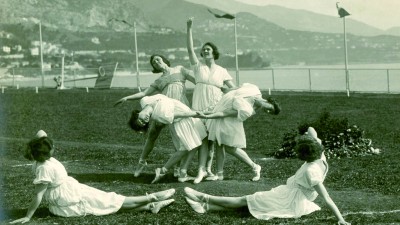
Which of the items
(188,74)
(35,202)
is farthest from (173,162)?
(35,202)

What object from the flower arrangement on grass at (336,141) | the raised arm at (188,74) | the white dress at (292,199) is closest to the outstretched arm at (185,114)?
the raised arm at (188,74)

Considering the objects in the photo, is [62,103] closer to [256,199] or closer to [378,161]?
[378,161]

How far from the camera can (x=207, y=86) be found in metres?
11.9

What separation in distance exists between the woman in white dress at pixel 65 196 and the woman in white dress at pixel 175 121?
1.71 metres

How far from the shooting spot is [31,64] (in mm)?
81375

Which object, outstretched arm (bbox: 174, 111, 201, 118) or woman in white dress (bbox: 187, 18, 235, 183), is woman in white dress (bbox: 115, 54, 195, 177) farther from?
outstretched arm (bbox: 174, 111, 201, 118)

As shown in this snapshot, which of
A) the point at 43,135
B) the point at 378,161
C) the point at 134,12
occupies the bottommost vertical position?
the point at 378,161

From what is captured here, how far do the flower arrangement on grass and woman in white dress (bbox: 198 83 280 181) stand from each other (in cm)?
416

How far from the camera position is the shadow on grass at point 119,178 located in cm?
1202

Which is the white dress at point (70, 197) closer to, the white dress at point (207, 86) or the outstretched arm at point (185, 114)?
the outstretched arm at point (185, 114)

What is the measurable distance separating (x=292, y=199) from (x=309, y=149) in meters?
0.65

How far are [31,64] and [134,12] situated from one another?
2778 centimetres

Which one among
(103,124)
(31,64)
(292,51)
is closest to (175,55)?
(292,51)

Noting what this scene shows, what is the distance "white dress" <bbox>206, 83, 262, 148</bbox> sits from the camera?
1135 cm
